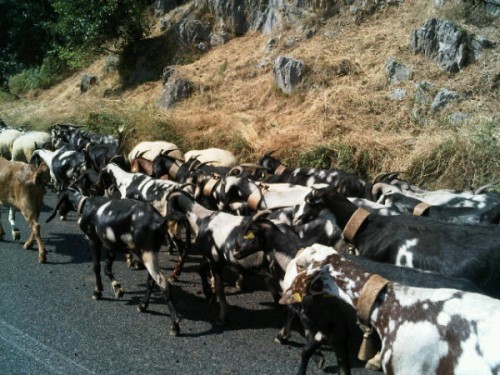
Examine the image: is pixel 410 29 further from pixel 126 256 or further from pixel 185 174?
pixel 126 256

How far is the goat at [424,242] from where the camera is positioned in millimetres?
4621

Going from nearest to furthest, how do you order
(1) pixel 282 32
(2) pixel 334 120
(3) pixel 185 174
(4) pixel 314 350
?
(4) pixel 314 350 → (3) pixel 185 174 → (2) pixel 334 120 → (1) pixel 282 32

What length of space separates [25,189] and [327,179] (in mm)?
5088

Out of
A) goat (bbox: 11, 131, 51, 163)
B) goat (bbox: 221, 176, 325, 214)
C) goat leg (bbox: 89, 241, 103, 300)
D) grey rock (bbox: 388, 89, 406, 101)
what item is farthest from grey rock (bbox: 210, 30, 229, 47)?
goat leg (bbox: 89, 241, 103, 300)

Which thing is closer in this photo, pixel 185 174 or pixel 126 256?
pixel 126 256

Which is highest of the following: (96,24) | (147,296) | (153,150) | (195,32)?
(96,24)

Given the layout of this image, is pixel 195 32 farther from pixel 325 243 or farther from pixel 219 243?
pixel 325 243

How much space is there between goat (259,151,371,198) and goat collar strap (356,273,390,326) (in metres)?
3.99

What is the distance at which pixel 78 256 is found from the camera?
8508mm

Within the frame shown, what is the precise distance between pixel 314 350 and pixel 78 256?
16.6 feet

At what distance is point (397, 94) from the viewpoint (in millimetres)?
12086

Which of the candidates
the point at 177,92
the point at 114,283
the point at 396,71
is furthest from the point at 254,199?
the point at 177,92

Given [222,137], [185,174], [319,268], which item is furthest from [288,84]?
[319,268]

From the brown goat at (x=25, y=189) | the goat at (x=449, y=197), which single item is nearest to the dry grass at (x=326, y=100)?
the goat at (x=449, y=197)
